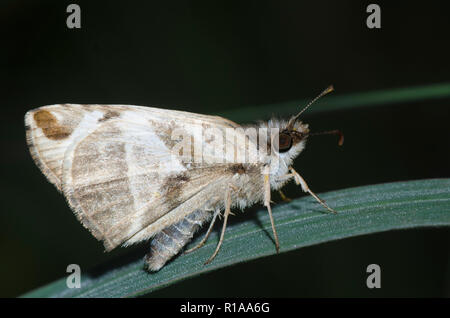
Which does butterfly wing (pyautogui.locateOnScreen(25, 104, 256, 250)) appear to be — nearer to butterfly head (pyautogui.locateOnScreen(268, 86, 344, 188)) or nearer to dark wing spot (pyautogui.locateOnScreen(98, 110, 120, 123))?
dark wing spot (pyautogui.locateOnScreen(98, 110, 120, 123))

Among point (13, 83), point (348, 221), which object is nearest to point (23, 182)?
point (13, 83)

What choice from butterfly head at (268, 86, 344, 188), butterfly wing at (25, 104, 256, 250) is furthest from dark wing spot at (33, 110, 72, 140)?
butterfly head at (268, 86, 344, 188)

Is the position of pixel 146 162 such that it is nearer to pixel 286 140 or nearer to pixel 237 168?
pixel 237 168

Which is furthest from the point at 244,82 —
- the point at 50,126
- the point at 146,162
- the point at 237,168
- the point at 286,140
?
the point at 50,126

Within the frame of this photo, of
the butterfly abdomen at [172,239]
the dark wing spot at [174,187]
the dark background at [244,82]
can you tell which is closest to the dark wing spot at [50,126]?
the dark wing spot at [174,187]

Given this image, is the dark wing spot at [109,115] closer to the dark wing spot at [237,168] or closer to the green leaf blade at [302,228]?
the dark wing spot at [237,168]
